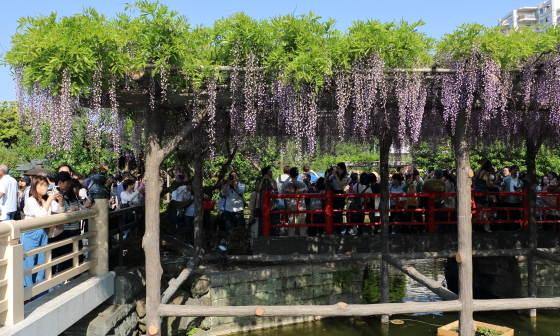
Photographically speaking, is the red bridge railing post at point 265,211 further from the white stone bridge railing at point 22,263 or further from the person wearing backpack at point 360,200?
the white stone bridge railing at point 22,263

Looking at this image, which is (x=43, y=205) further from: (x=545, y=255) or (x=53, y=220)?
(x=545, y=255)

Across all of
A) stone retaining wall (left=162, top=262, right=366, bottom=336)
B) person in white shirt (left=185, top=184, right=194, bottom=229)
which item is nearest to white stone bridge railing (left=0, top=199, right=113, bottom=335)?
stone retaining wall (left=162, top=262, right=366, bottom=336)

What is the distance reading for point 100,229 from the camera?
239 inches

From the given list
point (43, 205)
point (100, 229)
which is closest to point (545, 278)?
point (100, 229)

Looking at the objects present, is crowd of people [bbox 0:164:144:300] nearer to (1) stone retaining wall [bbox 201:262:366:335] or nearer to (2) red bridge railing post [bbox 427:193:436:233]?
(1) stone retaining wall [bbox 201:262:366:335]

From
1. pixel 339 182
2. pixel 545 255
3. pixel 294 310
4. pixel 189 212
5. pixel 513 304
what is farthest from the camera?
pixel 189 212

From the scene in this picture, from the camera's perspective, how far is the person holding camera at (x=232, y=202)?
915 centimetres

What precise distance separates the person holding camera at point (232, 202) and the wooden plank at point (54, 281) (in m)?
3.46

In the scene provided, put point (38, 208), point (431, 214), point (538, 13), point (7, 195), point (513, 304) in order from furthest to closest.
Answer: point (538, 13)
point (431, 214)
point (7, 195)
point (513, 304)
point (38, 208)

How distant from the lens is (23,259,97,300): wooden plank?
172 inches

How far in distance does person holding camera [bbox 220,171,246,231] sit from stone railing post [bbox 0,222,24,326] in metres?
5.17

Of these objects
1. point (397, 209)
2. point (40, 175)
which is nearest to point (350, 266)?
point (397, 209)

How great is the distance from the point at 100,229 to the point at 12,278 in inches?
83.0

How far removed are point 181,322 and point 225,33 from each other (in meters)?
3.98
